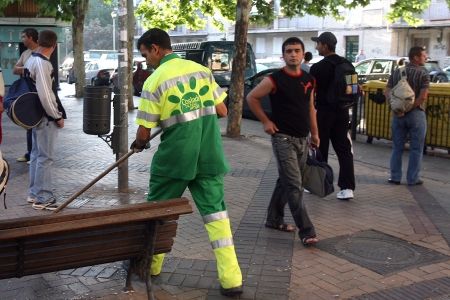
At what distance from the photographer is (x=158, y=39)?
4.14m

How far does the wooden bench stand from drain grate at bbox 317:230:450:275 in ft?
6.40

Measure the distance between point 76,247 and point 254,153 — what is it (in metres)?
7.01

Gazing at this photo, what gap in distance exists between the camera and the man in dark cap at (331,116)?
6.75 meters

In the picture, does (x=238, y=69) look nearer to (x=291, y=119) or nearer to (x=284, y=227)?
(x=284, y=227)

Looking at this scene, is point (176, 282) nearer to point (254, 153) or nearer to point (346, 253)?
point (346, 253)

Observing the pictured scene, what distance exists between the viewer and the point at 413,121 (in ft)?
25.3

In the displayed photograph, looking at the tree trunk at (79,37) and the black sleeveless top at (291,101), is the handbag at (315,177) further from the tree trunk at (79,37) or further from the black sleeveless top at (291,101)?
the tree trunk at (79,37)

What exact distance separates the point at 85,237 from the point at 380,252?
2.89 metres

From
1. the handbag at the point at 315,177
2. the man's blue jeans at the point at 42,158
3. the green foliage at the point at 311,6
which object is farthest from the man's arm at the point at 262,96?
the green foliage at the point at 311,6

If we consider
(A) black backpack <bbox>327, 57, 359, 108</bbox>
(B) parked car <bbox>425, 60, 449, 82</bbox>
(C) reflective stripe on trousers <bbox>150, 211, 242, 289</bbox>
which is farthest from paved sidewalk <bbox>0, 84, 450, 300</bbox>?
(B) parked car <bbox>425, 60, 449, 82</bbox>

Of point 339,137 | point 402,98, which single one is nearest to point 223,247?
point 339,137

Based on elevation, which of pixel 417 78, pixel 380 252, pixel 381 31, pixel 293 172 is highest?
pixel 381 31

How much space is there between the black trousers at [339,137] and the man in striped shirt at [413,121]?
3.95 ft

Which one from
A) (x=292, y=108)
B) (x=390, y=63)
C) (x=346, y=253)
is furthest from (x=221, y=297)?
(x=390, y=63)
